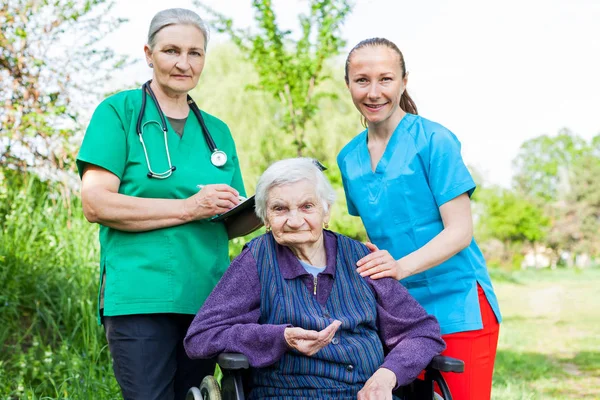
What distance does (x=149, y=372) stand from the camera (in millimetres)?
2357

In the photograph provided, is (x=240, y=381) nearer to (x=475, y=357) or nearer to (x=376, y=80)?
(x=475, y=357)

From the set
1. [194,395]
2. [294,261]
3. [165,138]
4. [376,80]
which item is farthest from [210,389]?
[376,80]

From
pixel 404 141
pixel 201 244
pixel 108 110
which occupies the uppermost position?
pixel 108 110

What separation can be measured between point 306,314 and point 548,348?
637 cm

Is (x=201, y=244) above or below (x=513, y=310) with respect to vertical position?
above

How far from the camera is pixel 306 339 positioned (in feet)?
6.98

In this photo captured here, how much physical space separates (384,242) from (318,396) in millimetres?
578

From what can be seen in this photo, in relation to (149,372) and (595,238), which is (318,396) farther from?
(595,238)

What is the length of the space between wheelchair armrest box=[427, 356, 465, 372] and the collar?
17.1 inches

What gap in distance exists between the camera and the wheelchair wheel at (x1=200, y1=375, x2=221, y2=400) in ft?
7.34

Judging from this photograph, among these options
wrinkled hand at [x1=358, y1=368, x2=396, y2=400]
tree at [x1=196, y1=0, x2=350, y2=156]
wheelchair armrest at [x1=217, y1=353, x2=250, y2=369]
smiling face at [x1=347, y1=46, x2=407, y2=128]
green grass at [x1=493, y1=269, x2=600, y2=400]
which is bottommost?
green grass at [x1=493, y1=269, x2=600, y2=400]

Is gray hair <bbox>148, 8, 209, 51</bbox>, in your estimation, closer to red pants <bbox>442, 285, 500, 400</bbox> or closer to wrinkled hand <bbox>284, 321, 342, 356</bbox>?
wrinkled hand <bbox>284, 321, 342, 356</bbox>

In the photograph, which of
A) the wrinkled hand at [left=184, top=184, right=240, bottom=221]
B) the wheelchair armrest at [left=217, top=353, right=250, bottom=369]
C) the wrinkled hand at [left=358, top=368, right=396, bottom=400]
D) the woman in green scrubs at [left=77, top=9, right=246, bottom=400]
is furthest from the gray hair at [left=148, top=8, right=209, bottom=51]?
the wrinkled hand at [left=358, top=368, right=396, bottom=400]

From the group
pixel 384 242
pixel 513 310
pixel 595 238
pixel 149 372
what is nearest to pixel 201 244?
pixel 149 372
